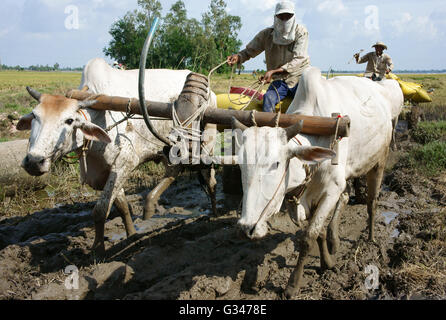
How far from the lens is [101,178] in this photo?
427 centimetres

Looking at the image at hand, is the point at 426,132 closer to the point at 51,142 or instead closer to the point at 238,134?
the point at 238,134

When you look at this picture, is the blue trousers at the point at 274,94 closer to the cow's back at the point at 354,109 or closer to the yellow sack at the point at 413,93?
the cow's back at the point at 354,109

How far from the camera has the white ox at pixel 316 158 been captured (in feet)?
8.14

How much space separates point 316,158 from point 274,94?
5.26 feet

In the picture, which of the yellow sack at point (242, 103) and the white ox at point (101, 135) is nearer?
the white ox at point (101, 135)

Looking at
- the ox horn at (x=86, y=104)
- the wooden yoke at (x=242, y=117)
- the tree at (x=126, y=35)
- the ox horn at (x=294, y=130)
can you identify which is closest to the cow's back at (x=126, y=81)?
the wooden yoke at (x=242, y=117)

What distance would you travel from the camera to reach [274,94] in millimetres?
4066

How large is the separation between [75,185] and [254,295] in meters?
4.52

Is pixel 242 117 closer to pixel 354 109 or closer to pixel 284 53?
pixel 354 109

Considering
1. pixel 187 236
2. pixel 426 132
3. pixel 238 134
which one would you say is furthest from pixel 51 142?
pixel 426 132

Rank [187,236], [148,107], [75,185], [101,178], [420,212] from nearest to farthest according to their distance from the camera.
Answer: [148,107] → [101,178] → [187,236] → [420,212] → [75,185]

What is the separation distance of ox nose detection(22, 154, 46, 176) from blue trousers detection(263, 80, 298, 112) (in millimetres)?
2258

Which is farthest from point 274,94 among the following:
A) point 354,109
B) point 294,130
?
point 294,130

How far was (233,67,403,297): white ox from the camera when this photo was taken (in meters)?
2.48
